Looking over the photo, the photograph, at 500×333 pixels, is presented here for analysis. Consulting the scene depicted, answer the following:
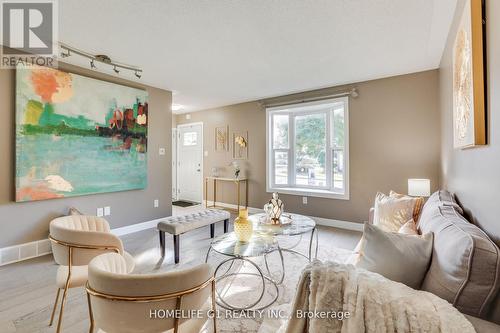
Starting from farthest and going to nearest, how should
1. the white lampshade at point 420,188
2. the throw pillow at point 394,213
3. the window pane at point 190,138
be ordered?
the window pane at point 190,138 → the white lampshade at point 420,188 → the throw pillow at point 394,213

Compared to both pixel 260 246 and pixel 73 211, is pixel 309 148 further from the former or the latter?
pixel 73 211

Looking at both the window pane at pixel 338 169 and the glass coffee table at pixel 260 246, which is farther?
the window pane at pixel 338 169

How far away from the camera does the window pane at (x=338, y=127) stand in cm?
418

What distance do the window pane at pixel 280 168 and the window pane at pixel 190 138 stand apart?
7.78 ft

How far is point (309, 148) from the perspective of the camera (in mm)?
4605

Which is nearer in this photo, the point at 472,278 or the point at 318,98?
the point at 472,278

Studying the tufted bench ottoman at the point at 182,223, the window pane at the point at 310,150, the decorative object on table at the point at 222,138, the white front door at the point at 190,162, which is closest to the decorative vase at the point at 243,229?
the tufted bench ottoman at the point at 182,223

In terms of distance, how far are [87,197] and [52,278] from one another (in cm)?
121

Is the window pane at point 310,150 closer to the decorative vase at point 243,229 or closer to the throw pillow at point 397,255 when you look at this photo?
the decorative vase at point 243,229

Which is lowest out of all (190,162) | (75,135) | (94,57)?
(190,162)

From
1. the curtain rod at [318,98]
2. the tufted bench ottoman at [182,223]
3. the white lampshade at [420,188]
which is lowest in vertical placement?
the tufted bench ottoman at [182,223]

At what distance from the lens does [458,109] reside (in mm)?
1797

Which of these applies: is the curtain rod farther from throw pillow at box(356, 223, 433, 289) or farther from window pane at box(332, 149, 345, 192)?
throw pillow at box(356, 223, 433, 289)

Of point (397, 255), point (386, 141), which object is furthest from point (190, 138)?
point (397, 255)
